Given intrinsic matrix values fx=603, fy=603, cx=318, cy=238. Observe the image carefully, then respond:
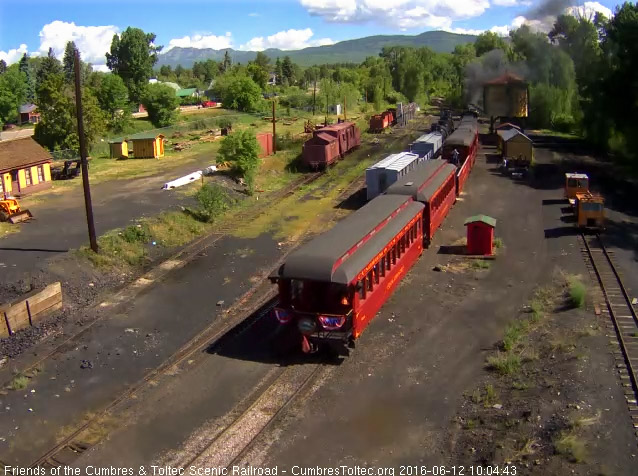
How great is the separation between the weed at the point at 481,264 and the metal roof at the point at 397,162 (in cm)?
991

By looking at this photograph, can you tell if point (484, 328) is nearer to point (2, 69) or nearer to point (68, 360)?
point (68, 360)

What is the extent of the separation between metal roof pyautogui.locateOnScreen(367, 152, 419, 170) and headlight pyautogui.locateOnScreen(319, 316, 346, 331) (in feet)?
60.1

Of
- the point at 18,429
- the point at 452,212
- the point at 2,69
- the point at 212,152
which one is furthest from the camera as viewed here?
the point at 2,69

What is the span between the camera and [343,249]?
16.0 meters

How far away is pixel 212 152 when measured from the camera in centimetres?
5156

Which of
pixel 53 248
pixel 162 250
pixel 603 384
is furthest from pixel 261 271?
pixel 603 384

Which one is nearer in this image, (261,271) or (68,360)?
(68,360)

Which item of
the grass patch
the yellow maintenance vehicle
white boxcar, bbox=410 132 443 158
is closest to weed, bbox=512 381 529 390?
the grass patch

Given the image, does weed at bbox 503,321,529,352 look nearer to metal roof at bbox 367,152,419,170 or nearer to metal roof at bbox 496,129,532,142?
metal roof at bbox 367,152,419,170

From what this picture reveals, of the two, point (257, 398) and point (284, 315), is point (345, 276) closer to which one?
point (284, 315)

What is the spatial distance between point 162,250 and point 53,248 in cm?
439

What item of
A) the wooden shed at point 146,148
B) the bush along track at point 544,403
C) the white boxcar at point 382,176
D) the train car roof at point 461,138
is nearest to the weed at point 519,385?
the bush along track at point 544,403

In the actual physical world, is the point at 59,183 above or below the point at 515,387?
above

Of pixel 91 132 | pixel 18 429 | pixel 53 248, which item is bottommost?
pixel 18 429
